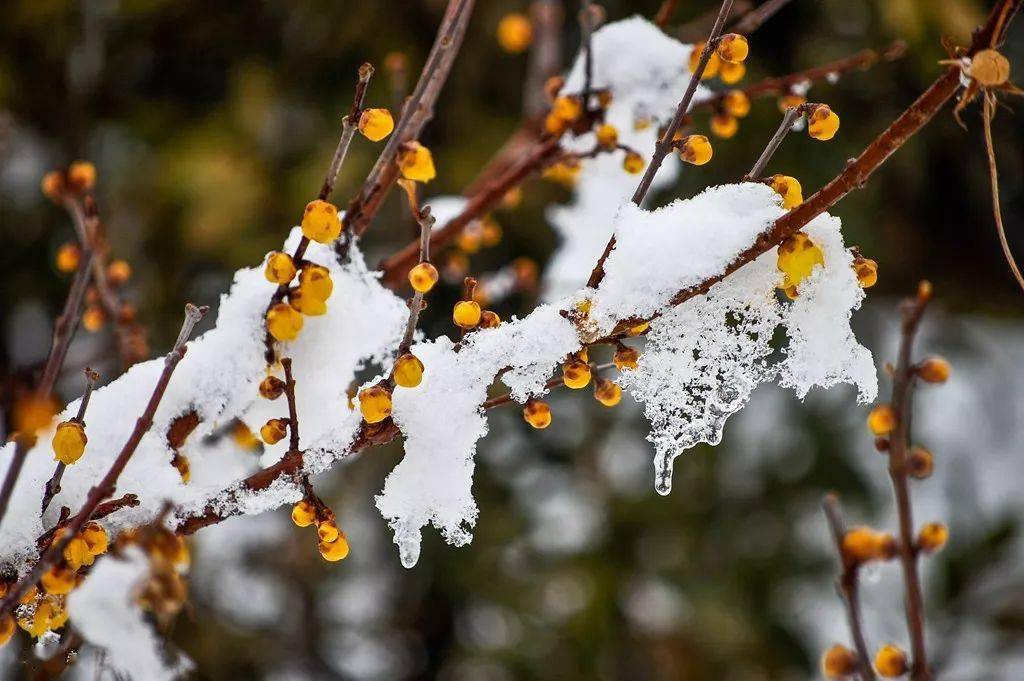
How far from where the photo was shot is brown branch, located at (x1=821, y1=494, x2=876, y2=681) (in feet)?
1.86

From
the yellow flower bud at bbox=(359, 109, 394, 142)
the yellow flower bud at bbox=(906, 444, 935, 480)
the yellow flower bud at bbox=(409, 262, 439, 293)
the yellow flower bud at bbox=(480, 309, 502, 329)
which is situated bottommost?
the yellow flower bud at bbox=(906, 444, 935, 480)

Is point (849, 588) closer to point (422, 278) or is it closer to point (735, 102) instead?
point (422, 278)

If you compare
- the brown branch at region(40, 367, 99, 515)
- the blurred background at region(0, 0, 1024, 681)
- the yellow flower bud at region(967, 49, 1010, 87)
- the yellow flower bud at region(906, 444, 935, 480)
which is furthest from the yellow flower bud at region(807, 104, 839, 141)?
the blurred background at region(0, 0, 1024, 681)

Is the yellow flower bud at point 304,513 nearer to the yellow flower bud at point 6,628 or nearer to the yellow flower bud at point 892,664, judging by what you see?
the yellow flower bud at point 6,628

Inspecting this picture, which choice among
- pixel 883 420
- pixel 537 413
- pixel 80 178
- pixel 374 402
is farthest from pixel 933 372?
pixel 80 178

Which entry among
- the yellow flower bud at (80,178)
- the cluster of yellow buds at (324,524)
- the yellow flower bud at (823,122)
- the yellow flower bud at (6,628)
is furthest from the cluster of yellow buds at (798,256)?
the yellow flower bud at (80,178)

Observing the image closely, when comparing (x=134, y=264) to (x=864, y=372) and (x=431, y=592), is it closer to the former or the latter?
(x=431, y=592)

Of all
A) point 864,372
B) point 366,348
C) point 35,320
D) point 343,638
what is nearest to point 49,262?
point 35,320

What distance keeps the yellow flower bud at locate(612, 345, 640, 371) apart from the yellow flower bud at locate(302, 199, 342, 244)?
0.27m

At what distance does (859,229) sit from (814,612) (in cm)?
153

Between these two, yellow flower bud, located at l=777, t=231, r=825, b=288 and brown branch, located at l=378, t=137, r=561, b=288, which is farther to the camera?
brown branch, located at l=378, t=137, r=561, b=288

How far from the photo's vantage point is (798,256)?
64 cm

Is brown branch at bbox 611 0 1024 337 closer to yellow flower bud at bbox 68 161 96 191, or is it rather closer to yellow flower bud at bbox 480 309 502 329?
yellow flower bud at bbox 480 309 502 329

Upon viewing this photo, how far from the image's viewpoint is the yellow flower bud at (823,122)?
0.69 meters
